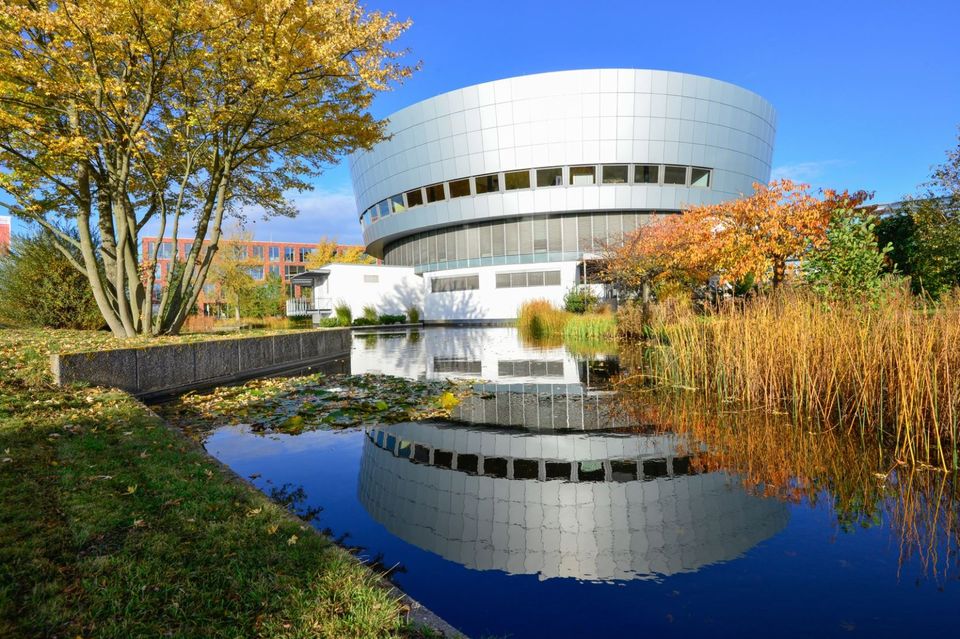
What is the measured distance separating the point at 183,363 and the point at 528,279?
32.0 metres

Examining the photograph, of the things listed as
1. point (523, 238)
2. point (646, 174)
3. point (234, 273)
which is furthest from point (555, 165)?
point (234, 273)

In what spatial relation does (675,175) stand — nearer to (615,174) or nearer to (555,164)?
(615,174)

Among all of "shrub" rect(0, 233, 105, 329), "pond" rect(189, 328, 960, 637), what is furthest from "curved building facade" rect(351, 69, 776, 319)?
"pond" rect(189, 328, 960, 637)

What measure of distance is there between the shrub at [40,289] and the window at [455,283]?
1095 inches

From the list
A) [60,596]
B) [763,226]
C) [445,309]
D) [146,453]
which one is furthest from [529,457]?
[445,309]

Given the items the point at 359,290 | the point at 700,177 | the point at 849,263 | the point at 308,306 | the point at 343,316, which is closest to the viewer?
the point at 849,263

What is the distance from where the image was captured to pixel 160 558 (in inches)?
101

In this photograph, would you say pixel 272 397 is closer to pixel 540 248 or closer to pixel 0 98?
pixel 0 98

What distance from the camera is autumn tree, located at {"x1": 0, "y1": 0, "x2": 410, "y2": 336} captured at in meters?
9.43

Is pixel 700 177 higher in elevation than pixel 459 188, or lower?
lower

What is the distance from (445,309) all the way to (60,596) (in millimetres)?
40820

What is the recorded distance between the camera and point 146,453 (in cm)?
435

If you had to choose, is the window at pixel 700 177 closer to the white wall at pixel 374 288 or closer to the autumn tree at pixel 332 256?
the white wall at pixel 374 288

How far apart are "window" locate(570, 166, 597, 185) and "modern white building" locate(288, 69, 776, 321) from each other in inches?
2.8
